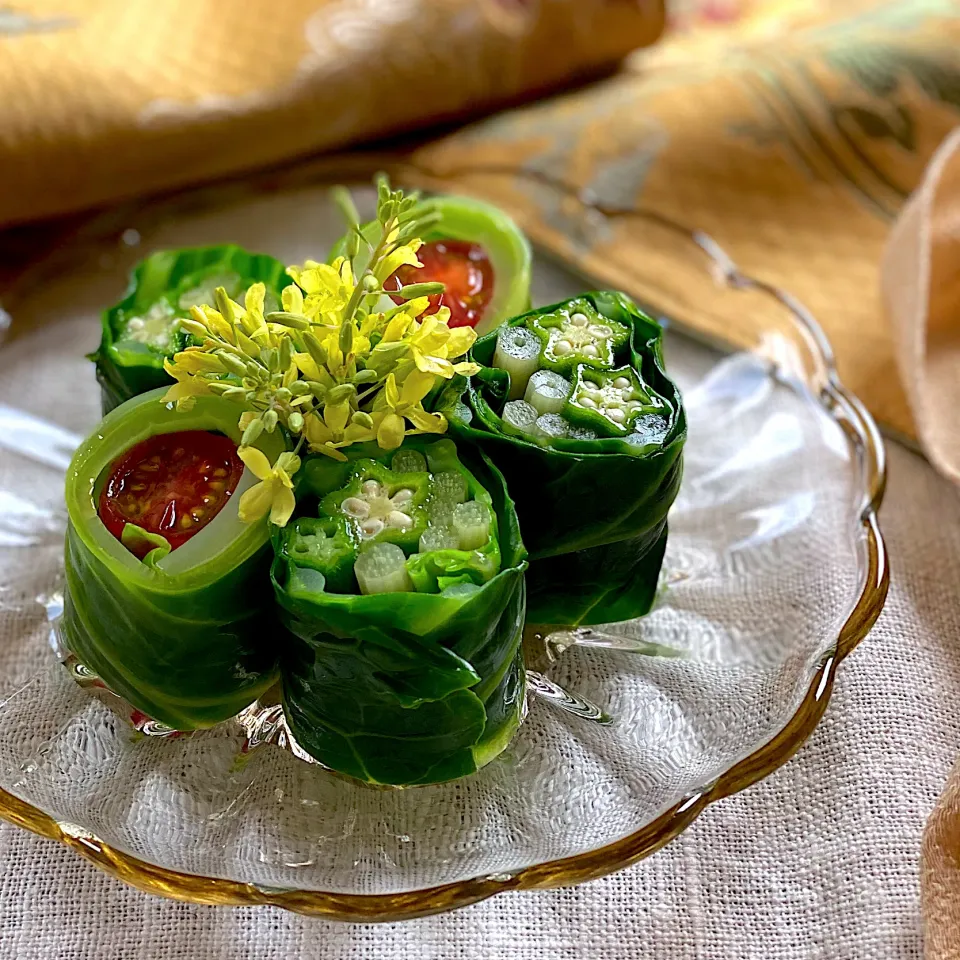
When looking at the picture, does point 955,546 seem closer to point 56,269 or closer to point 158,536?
point 158,536

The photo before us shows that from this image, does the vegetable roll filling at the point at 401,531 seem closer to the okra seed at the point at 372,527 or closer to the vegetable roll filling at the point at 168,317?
the okra seed at the point at 372,527

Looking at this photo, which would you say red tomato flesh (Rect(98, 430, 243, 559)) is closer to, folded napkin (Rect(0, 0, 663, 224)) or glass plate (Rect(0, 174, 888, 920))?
glass plate (Rect(0, 174, 888, 920))

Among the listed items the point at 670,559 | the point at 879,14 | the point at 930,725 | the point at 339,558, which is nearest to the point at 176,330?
the point at 339,558

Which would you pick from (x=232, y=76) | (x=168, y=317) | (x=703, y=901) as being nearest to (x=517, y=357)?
(x=168, y=317)

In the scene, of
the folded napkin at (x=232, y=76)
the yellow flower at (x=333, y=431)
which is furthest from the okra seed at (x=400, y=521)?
the folded napkin at (x=232, y=76)

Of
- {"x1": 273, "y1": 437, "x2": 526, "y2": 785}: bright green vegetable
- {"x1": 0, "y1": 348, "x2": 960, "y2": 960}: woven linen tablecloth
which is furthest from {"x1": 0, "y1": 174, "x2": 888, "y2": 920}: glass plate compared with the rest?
{"x1": 0, "y1": 348, "x2": 960, "y2": 960}: woven linen tablecloth

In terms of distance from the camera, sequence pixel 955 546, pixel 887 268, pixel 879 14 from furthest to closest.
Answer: pixel 879 14 < pixel 887 268 < pixel 955 546
